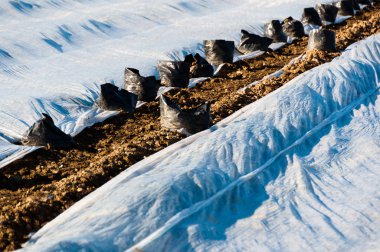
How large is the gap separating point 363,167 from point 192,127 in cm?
157

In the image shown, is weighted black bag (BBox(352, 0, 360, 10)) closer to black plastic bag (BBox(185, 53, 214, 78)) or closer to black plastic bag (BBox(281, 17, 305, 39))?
black plastic bag (BBox(281, 17, 305, 39))

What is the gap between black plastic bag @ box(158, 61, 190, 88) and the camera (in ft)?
21.0

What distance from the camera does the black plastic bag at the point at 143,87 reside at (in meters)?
6.10

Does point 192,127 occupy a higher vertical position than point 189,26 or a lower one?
lower

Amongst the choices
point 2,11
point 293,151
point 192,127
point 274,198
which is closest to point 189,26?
point 2,11

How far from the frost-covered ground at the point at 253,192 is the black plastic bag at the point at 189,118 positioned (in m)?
0.17

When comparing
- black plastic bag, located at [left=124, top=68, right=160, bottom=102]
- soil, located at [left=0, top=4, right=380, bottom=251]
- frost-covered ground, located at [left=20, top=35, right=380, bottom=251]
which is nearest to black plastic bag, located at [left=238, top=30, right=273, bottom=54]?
soil, located at [left=0, top=4, right=380, bottom=251]

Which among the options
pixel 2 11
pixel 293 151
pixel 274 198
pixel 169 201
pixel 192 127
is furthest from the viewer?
pixel 2 11

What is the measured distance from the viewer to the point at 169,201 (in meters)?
3.62

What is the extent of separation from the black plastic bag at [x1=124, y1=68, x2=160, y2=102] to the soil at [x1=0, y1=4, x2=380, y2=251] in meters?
0.14

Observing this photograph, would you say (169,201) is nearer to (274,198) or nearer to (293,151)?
(274,198)

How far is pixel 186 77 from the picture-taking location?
6.48 metres

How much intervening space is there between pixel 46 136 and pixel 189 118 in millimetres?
1310

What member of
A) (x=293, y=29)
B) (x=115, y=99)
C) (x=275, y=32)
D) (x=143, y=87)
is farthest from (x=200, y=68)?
(x=293, y=29)
